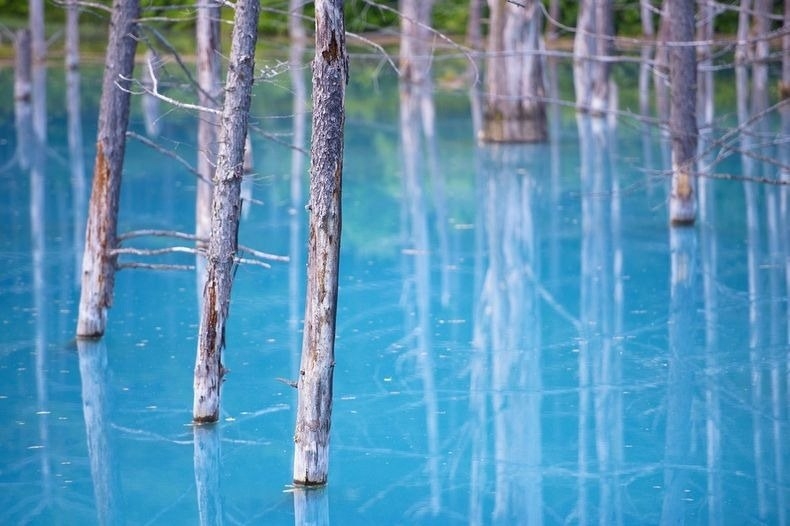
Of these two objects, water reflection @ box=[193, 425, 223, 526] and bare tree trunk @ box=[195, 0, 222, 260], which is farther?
bare tree trunk @ box=[195, 0, 222, 260]

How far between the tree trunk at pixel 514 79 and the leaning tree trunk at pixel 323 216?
16.9m

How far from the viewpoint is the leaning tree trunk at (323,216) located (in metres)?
7.62

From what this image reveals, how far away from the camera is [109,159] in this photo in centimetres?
1135

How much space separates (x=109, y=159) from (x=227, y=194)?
2739 mm

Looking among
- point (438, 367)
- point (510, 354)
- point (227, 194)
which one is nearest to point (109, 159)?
point (227, 194)

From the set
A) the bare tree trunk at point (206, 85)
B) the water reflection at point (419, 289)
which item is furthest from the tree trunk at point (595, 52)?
the bare tree trunk at point (206, 85)

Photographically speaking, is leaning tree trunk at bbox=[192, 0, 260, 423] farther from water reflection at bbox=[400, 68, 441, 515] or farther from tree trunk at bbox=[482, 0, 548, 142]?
tree trunk at bbox=[482, 0, 548, 142]

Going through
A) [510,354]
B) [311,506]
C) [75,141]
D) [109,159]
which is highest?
[75,141]

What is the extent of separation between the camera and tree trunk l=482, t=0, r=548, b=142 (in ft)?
81.7

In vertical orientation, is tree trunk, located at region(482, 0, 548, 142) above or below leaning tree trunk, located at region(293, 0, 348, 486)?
above

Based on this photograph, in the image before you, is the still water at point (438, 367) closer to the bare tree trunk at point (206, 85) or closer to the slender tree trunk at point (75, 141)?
the slender tree trunk at point (75, 141)

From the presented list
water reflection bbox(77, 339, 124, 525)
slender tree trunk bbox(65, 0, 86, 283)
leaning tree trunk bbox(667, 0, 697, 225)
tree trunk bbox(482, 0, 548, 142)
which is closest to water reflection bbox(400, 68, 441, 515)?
tree trunk bbox(482, 0, 548, 142)

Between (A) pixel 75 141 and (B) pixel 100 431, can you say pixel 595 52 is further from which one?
(B) pixel 100 431

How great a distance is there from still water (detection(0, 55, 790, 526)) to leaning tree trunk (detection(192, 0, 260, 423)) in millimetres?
481
